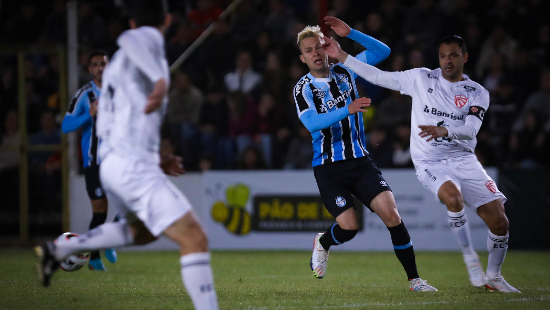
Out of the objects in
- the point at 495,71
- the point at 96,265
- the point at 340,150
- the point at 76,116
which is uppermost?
the point at 495,71

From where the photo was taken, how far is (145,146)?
4473mm

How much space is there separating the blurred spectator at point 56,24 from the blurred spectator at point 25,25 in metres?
0.43

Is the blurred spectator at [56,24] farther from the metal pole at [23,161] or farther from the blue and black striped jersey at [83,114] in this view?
the blue and black striped jersey at [83,114]

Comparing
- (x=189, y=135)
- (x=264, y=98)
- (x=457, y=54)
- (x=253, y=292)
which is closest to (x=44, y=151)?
(x=189, y=135)

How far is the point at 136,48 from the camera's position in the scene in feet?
14.3

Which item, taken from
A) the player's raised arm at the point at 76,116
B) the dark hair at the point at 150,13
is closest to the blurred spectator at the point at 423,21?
the player's raised arm at the point at 76,116

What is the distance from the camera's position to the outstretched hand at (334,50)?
6.28m

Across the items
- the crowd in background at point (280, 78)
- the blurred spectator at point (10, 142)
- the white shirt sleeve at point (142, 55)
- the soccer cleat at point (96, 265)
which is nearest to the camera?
the white shirt sleeve at point (142, 55)

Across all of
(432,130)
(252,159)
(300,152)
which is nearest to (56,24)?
(252,159)

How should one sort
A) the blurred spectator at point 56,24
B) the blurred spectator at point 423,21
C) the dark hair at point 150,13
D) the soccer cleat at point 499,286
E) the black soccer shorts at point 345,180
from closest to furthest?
the dark hair at point 150,13
the soccer cleat at point 499,286
the black soccer shorts at point 345,180
the blurred spectator at point 423,21
the blurred spectator at point 56,24

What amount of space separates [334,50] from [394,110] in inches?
272

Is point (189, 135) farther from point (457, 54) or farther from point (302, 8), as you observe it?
point (457, 54)

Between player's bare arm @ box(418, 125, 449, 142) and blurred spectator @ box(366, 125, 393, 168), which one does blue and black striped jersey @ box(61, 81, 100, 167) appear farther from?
blurred spectator @ box(366, 125, 393, 168)

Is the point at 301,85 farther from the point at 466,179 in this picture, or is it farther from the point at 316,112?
the point at 466,179
